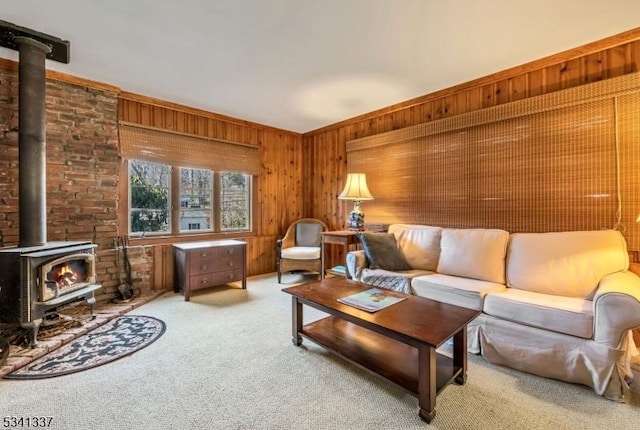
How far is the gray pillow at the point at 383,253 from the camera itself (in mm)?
2939

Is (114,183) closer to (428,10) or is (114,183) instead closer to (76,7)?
(76,7)

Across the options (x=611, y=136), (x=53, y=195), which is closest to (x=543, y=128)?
(x=611, y=136)

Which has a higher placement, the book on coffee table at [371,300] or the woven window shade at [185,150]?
the woven window shade at [185,150]

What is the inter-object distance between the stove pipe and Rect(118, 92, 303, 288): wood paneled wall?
3.21 feet

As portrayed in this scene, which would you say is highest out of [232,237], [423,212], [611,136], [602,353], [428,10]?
[428,10]

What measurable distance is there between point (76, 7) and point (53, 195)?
1.85 m

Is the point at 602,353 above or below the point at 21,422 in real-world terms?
above

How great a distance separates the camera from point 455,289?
233cm

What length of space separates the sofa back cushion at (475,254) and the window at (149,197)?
11.1ft

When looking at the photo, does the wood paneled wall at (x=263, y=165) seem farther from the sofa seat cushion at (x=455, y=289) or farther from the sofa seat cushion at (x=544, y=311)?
the sofa seat cushion at (x=544, y=311)

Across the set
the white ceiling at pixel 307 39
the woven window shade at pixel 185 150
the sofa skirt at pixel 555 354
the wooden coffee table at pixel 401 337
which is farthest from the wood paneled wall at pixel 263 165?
the sofa skirt at pixel 555 354

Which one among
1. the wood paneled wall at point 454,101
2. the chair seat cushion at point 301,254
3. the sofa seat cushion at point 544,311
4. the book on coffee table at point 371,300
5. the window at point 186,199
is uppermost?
the wood paneled wall at point 454,101

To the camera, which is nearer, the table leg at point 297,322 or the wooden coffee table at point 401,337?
the wooden coffee table at point 401,337

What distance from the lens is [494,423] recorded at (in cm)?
148
